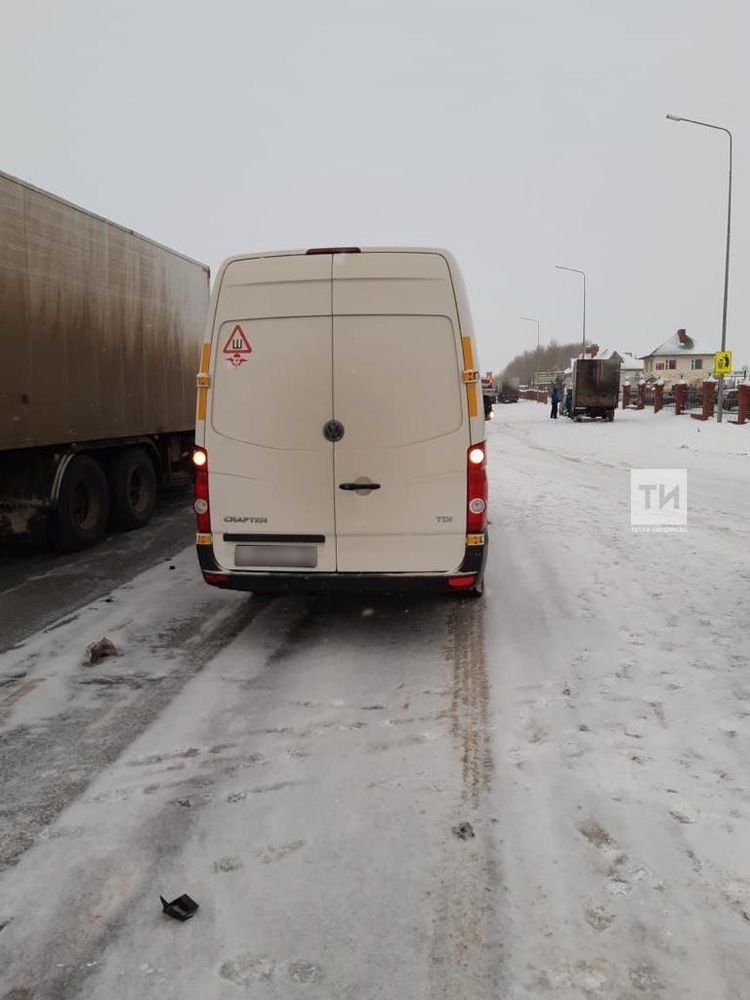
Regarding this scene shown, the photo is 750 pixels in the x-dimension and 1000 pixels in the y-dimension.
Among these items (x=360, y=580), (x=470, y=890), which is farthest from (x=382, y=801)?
(x=360, y=580)

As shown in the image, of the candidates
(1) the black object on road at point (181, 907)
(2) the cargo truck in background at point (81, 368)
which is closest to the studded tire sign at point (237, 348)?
(2) the cargo truck in background at point (81, 368)

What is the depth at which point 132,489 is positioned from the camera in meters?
9.88

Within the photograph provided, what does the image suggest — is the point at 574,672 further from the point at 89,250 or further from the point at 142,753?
the point at 89,250

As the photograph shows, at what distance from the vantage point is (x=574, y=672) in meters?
4.56

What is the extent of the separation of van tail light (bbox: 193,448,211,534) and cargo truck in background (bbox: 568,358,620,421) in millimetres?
34079

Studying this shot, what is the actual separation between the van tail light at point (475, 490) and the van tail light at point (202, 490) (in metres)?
1.75

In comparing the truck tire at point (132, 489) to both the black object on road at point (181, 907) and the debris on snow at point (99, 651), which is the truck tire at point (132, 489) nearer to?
the debris on snow at point (99, 651)

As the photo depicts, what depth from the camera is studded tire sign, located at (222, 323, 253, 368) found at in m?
4.91

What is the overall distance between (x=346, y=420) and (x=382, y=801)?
8.09 feet

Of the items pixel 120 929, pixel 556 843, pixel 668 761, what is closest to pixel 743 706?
pixel 668 761

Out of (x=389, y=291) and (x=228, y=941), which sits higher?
(x=389, y=291)

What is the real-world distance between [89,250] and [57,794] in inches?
262

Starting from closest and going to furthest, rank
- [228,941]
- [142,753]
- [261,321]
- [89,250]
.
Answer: [228,941] < [142,753] < [261,321] < [89,250]

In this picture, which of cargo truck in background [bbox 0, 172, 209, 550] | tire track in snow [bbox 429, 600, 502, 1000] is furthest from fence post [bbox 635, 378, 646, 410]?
tire track in snow [bbox 429, 600, 502, 1000]
